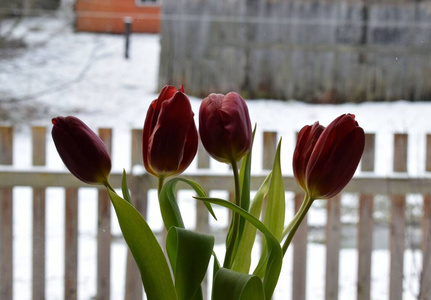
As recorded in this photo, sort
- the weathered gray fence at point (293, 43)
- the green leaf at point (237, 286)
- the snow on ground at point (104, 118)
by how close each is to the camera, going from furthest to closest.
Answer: the weathered gray fence at point (293, 43) → the snow on ground at point (104, 118) → the green leaf at point (237, 286)

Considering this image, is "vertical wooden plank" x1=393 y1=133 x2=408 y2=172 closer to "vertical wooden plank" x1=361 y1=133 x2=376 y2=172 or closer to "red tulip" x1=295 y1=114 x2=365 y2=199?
"vertical wooden plank" x1=361 y1=133 x2=376 y2=172

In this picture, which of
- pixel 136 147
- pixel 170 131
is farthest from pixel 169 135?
pixel 136 147

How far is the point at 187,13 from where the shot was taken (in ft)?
6.21

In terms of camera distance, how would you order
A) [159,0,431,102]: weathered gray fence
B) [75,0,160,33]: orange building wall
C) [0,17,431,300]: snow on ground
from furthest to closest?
[159,0,431,102]: weathered gray fence, [75,0,160,33]: orange building wall, [0,17,431,300]: snow on ground

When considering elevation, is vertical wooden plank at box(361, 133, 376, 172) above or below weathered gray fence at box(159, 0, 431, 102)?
below

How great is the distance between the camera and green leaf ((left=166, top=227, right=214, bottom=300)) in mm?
391

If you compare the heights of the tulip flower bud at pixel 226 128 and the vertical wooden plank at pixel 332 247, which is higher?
the tulip flower bud at pixel 226 128

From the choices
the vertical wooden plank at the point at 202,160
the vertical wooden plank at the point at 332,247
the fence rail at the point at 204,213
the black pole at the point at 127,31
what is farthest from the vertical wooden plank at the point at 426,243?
the black pole at the point at 127,31

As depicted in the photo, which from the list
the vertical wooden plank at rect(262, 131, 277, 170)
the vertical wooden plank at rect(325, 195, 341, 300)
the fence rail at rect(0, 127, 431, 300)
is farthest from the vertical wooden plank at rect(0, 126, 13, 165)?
the vertical wooden plank at rect(325, 195, 341, 300)

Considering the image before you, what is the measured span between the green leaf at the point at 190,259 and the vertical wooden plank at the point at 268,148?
0.66m

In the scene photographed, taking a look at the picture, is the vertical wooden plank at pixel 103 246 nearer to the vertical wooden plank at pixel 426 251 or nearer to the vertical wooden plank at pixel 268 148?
the vertical wooden plank at pixel 268 148

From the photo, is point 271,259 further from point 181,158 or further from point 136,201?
point 136,201

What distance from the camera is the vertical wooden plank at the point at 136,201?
1.05 m

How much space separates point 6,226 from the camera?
3.53 ft
